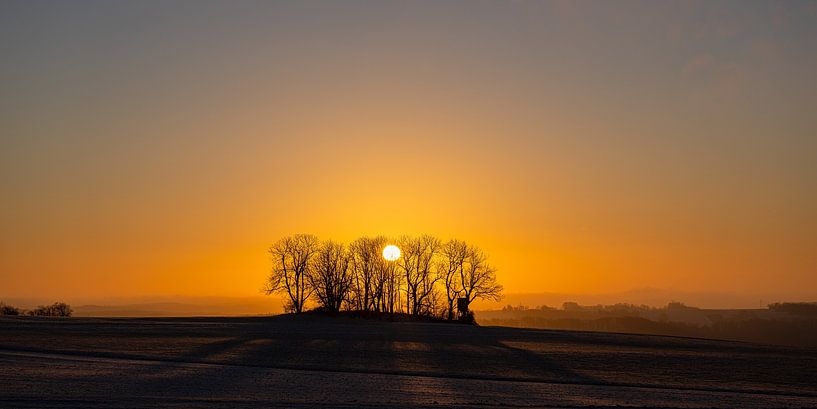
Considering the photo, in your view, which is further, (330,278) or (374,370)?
(330,278)

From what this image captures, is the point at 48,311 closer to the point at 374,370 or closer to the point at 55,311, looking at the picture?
the point at 55,311

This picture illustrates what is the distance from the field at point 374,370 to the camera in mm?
29312

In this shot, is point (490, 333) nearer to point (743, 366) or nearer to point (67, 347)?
point (743, 366)

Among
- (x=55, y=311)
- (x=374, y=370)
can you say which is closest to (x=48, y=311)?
(x=55, y=311)

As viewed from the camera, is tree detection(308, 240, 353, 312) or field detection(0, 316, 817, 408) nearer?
field detection(0, 316, 817, 408)

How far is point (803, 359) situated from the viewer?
4947cm

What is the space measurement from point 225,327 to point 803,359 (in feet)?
159

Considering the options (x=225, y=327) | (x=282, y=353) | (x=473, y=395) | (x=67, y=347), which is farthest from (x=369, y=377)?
(x=225, y=327)

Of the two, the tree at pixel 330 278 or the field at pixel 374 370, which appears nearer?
the field at pixel 374 370

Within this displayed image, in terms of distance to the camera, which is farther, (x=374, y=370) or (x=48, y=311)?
(x=48, y=311)

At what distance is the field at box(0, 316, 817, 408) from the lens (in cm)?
2931

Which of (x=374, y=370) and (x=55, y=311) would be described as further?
(x=55, y=311)

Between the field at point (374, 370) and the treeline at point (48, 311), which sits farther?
the treeline at point (48, 311)

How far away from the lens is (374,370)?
40000 mm
